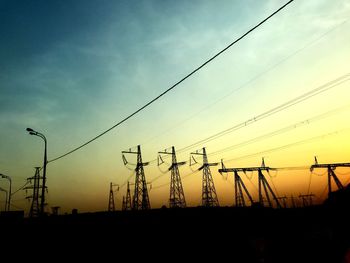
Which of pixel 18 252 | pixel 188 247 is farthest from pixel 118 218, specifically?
pixel 18 252

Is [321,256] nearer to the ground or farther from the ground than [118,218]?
nearer to the ground

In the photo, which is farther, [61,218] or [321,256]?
[321,256]

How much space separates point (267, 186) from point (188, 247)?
37.1 meters

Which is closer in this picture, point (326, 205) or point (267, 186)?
point (326, 205)

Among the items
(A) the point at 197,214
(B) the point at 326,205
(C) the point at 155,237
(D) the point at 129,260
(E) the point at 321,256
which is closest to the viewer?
(D) the point at 129,260

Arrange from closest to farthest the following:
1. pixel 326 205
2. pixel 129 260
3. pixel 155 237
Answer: pixel 129 260, pixel 155 237, pixel 326 205

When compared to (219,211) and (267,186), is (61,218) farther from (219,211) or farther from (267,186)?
(267,186)

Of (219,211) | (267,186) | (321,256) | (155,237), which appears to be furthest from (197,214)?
(267,186)

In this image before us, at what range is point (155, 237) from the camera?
15727mm

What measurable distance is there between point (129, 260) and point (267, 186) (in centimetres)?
3934

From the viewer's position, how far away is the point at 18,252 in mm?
15203

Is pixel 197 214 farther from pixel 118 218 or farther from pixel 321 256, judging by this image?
pixel 321 256

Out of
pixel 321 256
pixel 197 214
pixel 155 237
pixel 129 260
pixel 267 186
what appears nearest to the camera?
pixel 129 260

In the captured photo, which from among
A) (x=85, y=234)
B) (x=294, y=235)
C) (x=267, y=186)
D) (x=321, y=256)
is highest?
(x=267, y=186)
